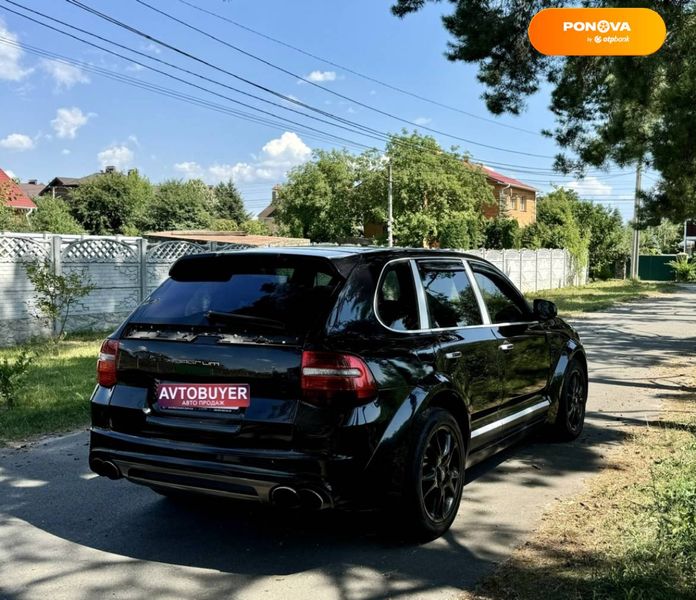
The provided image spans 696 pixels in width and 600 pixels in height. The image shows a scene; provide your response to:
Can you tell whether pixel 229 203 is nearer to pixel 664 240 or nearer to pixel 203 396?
pixel 664 240

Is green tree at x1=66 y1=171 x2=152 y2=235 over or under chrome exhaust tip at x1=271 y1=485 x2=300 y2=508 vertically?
over

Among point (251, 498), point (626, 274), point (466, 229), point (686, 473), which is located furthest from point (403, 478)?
point (626, 274)

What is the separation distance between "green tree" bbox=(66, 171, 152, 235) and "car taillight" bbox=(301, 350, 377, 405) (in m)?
58.9

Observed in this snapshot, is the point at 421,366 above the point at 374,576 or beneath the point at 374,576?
above

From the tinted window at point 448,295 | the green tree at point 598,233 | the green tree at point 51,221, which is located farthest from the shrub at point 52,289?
the green tree at point 598,233

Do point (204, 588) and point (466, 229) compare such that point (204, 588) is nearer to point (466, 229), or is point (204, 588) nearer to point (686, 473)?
point (686, 473)

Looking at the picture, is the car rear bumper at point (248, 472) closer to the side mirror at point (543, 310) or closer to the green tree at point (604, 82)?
the side mirror at point (543, 310)

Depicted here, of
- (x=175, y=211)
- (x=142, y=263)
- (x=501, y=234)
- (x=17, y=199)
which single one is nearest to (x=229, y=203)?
(x=175, y=211)

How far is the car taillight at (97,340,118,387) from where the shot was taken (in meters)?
3.92

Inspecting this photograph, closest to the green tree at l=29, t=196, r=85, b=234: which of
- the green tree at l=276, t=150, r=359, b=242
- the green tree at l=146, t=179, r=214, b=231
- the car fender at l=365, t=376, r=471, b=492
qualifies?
the green tree at l=146, t=179, r=214, b=231

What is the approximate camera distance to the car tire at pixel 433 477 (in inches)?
147

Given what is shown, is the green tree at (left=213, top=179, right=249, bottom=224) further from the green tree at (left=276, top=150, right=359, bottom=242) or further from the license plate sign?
the license plate sign

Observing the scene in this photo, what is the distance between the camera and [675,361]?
11094 millimetres

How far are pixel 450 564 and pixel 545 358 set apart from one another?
246 centimetres
